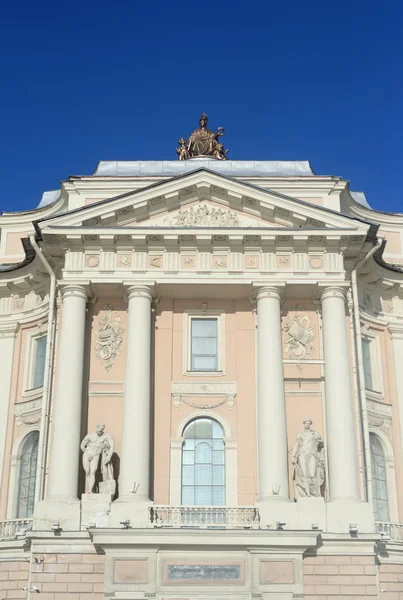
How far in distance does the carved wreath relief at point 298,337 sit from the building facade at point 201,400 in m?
0.05

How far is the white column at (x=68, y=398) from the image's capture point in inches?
933

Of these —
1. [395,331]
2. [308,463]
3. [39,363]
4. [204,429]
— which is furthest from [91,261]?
[395,331]

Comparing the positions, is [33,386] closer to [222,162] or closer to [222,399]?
[222,399]

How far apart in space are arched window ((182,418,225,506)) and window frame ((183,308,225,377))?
56.4 inches

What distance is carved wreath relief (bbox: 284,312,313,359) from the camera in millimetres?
A: 26266

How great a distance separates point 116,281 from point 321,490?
8.39m

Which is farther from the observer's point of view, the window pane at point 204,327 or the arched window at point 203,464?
the window pane at point 204,327

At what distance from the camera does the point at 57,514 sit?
75.9ft

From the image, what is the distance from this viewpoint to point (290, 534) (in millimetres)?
22422

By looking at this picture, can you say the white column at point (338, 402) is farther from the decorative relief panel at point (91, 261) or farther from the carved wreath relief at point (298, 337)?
the decorative relief panel at point (91, 261)

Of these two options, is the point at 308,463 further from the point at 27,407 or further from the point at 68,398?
the point at 27,407

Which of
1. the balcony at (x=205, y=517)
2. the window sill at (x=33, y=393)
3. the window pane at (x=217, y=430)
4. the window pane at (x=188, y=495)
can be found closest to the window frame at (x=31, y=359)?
the window sill at (x=33, y=393)

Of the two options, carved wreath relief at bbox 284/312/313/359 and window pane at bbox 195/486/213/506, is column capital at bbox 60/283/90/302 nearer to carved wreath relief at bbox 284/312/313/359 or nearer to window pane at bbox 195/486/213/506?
carved wreath relief at bbox 284/312/313/359

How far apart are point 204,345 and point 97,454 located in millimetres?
4875
